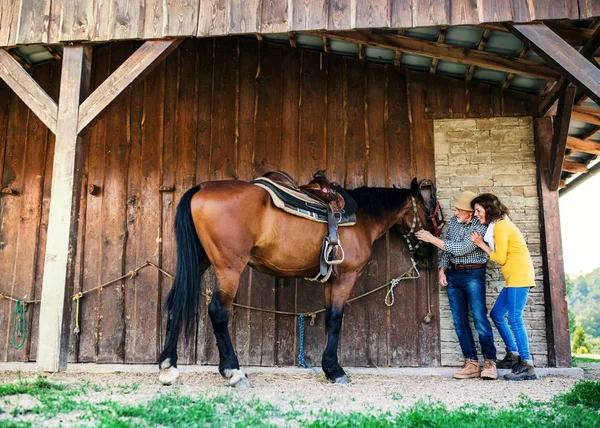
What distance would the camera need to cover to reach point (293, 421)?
9.50 ft

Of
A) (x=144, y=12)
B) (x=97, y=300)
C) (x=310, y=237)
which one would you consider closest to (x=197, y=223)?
(x=310, y=237)

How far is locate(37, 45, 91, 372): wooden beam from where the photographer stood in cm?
390

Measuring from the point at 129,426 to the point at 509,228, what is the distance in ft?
11.8

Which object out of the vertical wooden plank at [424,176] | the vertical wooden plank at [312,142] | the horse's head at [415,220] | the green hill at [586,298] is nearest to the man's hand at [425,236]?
the horse's head at [415,220]

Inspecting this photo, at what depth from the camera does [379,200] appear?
521 centimetres

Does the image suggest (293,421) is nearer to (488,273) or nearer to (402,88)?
(488,273)

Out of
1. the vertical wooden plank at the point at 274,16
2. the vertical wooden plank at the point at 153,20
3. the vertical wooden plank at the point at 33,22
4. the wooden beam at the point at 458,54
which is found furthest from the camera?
the wooden beam at the point at 458,54

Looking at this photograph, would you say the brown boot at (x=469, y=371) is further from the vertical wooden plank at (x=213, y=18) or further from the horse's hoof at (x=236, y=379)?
the vertical wooden plank at (x=213, y=18)

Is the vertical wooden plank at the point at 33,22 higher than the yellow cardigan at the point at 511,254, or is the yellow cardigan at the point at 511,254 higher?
the vertical wooden plank at the point at 33,22

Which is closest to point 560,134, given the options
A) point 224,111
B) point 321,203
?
point 321,203

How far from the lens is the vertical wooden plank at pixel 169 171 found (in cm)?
562

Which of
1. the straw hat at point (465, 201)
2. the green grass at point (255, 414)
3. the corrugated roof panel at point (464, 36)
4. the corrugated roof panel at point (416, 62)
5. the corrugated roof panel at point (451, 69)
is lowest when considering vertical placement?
the green grass at point (255, 414)

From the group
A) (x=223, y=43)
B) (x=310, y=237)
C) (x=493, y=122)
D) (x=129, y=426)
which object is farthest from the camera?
(x=223, y=43)

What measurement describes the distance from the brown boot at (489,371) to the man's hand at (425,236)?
121 cm
